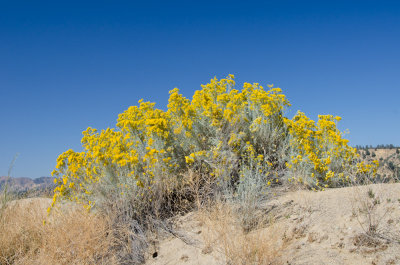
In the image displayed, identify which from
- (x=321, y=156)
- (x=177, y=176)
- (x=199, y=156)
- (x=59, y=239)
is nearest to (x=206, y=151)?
(x=199, y=156)

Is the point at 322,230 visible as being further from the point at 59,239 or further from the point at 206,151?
the point at 59,239

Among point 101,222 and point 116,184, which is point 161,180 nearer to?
point 116,184

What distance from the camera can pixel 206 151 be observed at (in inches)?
213

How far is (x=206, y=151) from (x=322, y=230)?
8.06 feet

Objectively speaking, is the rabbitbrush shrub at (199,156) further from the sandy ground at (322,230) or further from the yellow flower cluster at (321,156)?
the sandy ground at (322,230)

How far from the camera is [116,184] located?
4957 mm

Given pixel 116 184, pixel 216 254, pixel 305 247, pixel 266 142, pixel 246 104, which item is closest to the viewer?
pixel 305 247

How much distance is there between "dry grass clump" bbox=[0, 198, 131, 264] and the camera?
149 inches

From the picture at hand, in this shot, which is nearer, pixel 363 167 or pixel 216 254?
pixel 216 254

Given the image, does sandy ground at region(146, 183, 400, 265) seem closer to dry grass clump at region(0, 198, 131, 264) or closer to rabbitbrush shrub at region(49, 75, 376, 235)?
rabbitbrush shrub at region(49, 75, 376, 235)

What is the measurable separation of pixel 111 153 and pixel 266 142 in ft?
10.3

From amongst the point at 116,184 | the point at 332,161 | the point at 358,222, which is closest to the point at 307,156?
the point at 332,161

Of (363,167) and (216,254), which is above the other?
(363,167)

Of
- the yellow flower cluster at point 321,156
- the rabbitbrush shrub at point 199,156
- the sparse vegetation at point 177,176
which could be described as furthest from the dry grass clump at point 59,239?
the yellow flower cluster at point 321,156
